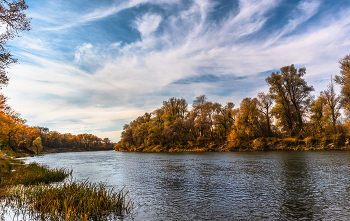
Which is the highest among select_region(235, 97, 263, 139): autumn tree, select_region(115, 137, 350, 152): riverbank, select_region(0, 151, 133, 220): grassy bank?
select_region(235, 97, 263, 139): autumn tree

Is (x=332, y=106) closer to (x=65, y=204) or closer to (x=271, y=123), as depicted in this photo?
(x=271, y=123)

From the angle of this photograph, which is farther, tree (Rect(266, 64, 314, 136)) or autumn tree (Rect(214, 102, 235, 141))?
autumn tree (Rect(214, 102, 235, 141))

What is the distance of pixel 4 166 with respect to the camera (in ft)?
77.8

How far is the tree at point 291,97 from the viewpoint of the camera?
6025 cm

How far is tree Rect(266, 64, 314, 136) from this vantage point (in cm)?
6025

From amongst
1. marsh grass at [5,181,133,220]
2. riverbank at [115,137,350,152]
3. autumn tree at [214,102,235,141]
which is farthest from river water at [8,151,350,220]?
autumn tree at [214,102,235,141]

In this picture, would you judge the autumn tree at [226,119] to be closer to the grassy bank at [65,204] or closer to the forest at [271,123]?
the forest at [271,123]

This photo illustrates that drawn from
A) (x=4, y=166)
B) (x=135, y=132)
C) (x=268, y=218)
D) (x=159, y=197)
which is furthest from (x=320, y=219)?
(x=135, y=132)

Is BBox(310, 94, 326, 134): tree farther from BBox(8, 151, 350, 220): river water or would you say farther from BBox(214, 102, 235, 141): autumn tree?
BBox(8, 151, 350, 220): river water

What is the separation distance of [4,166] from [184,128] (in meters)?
63.9

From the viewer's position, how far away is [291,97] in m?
61.6

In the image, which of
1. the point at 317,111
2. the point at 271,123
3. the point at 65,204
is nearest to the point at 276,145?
the point at 271,123

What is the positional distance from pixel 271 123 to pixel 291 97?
1023 cm

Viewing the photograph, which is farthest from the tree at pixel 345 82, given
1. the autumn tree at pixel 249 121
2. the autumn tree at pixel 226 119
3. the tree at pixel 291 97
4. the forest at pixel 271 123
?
the autumn tree at pixel 226 119
